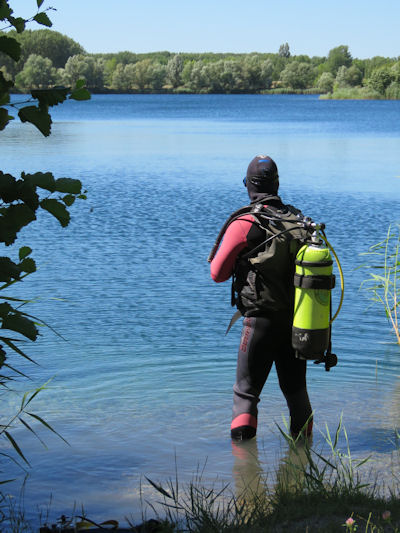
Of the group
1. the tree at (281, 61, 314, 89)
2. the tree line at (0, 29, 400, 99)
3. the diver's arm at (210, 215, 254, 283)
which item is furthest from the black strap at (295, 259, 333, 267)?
the tree at (281, 61, 314, 89)

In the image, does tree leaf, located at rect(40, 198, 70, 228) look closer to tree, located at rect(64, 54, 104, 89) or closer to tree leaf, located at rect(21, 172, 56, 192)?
tree leaf, located at rect(21, 172, 56, 192)

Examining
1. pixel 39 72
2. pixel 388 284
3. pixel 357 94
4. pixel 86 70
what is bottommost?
pixel 388 284

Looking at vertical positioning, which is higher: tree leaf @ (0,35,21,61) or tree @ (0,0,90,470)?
tree leaf @ (0,35,21,61)

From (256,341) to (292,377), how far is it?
1.17ft

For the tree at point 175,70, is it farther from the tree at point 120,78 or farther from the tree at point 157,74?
the tree at point 120,78

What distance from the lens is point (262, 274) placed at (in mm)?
4363

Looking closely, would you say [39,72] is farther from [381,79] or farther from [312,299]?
[312,299]

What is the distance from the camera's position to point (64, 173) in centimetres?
2380

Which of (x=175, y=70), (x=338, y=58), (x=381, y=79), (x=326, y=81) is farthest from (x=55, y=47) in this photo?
(x=381, y=79)

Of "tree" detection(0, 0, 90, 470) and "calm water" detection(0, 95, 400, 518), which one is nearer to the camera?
"tree" detection(0, 0, 90, 470)

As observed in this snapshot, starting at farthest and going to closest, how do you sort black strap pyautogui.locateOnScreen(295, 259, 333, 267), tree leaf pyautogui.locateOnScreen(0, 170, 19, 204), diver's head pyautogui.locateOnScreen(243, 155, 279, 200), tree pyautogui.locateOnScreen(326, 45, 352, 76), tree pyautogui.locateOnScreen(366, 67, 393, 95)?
tree pyautogui.locateOnScreen(326, 45, 352, 76) → tree pyautogui.locateOnScreen(366, 67, 393, 95) → diver's head pyautogui.locateOnScreen(243, 155, 279, 200) → black strap pyautogui.locateOnScreen(295, 259, 333, 267) → tree leaf pyautogui.locateOnScreen(0, 170, 19, 204)

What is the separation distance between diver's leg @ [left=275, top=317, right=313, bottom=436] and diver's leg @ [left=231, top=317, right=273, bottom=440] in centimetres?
8

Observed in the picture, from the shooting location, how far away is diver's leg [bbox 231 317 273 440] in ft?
14.5

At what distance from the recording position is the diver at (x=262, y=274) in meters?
4.34
